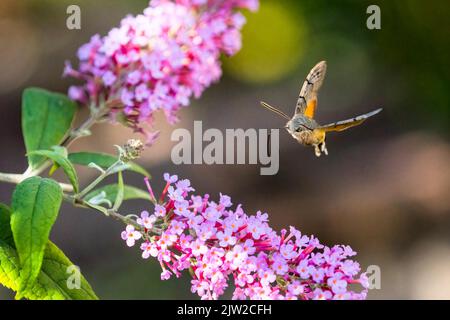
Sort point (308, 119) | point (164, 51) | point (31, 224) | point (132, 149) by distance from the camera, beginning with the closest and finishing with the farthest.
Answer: point (31, 224)
point (132, 149)
point (164, 51)
point (308, 119)

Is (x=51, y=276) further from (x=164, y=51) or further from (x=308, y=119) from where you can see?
(x=308, y=119)

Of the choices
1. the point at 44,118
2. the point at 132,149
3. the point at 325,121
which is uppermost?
the point at 325,121

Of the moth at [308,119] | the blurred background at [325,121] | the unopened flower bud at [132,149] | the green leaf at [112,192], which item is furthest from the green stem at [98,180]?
the blurred background at [325,121]

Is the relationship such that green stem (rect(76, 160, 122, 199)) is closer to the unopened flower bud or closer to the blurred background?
the unopened flower bud

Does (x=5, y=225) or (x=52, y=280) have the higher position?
(x=5, y=225)

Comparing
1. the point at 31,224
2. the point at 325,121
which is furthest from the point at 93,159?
the point at 325,121

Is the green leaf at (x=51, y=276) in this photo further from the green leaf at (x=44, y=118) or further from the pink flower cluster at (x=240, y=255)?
the green leaf at (x=44, y=118)

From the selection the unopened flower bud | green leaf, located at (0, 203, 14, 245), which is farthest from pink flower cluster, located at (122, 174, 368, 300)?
green leaf, located at (0, 203, 14, 245)
